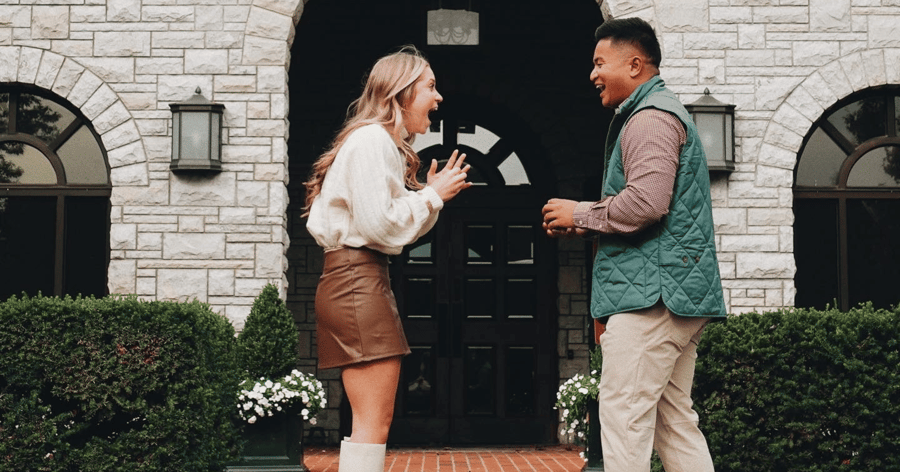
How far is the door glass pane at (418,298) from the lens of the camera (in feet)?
29.9

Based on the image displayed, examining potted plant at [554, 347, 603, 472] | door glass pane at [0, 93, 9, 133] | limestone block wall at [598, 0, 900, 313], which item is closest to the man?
potted plant at [554, 347, 603, 472]

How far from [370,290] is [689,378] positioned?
111 cm

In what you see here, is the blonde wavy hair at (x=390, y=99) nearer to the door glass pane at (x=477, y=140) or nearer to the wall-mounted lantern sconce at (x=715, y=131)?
the wall-mounted lantern sconce at (x=715, y=131)

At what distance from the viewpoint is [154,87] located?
7.12 meters

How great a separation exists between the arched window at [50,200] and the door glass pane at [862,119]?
17.7 feet

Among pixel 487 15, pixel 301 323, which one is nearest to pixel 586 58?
pixel 487 15

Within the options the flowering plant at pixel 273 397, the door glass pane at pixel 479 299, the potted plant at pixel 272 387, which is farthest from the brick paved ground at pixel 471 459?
the door glass pane at pixel 479 299

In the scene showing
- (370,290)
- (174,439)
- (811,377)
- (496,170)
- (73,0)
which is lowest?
(174,439)

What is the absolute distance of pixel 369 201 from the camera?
301 centimetres

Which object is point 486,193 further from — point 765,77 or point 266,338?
point 266,338

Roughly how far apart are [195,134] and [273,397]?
187cm

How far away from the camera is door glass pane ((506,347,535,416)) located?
9.10m

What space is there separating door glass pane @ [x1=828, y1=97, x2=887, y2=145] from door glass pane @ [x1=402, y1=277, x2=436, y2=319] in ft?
12.0

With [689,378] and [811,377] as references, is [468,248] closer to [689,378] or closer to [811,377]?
[811,377]
